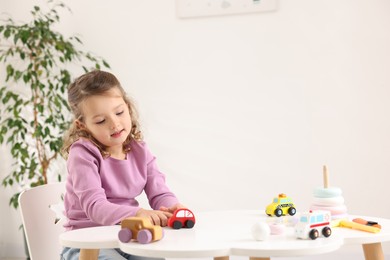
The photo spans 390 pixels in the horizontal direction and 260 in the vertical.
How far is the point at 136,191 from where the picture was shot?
181 centimetres

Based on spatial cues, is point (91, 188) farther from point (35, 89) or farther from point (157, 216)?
point (35, 89)

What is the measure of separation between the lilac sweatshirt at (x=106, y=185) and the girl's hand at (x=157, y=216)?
2.5 inches

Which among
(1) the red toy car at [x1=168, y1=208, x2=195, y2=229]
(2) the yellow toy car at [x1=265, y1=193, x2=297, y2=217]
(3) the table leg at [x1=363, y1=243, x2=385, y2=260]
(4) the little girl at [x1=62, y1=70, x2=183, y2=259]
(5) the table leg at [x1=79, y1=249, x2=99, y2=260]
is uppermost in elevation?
(4) the little girl at [x1=62, y1=70, x2=183, y2=259]

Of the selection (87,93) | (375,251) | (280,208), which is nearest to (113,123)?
(87,93)

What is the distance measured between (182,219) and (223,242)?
20 cm

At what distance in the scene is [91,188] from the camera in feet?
5.35

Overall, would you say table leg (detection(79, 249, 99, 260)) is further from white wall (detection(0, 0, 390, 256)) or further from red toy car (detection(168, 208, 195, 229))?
white wall (detection(0, 0, 390, 256))

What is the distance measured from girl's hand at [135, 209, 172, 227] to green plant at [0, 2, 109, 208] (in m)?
1.91

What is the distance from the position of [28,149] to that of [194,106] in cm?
111

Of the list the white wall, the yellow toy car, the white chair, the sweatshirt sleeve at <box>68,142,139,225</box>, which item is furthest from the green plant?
the yellow toy car

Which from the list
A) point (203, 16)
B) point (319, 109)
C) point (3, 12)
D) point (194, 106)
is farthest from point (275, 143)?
point (3, 12)

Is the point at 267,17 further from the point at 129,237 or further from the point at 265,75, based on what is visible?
the point at 129,237

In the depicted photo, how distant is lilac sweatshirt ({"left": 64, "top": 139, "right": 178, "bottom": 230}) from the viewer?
1581 mm

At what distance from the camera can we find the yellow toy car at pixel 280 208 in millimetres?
1595
